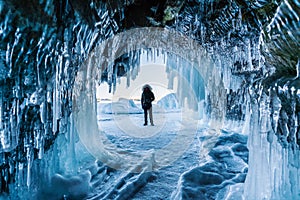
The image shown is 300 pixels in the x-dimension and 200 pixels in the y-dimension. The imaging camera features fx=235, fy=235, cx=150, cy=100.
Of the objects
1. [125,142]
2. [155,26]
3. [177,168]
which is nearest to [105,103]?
[125,142]

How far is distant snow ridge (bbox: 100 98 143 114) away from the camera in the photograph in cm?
1695

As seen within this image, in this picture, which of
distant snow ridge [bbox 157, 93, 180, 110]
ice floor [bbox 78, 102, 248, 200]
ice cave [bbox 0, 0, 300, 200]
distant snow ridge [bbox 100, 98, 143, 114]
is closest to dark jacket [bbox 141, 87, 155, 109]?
ice cave [bbox 0, 0, 300, 200]

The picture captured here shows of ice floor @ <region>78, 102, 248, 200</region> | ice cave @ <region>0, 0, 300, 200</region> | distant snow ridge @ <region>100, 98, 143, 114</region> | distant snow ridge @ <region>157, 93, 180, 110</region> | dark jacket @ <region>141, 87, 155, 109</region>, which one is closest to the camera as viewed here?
ice cave @ <region>0, 0, 300, 200</region>

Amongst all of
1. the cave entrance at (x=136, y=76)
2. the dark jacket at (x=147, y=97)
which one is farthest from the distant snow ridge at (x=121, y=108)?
the dark jacket at (x=147, y=97)

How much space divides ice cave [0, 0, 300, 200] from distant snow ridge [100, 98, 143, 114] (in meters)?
8.84

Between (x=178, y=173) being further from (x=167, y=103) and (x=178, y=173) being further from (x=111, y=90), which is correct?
(x=167, y=103)

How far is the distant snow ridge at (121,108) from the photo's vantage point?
16.9 m

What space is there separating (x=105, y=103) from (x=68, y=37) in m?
16.2

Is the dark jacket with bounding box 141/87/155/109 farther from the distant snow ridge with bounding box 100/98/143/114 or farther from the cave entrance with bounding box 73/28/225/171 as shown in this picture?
the distant snow ridge with bounding box 100/98/143/114

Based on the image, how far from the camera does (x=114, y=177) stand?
418 centimetres

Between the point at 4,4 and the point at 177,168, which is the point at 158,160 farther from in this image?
the point at 4,4

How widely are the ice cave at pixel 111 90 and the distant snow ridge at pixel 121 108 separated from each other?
29.0 ft

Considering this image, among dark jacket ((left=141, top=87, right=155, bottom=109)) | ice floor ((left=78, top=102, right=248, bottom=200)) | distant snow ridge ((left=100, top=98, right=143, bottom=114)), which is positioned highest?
dark jacket ((left=141, top=87, right=155, bottom=109))

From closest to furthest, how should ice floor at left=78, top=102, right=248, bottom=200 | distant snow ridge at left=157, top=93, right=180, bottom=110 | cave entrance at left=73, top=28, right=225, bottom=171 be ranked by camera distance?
ice floor at left=78, top=102, right=248, bottom=200 → cave entrance at left=73, top=28, right=225, bottom=171 → distant snow ridge at left=157, top=93, right=180, bottom=110
